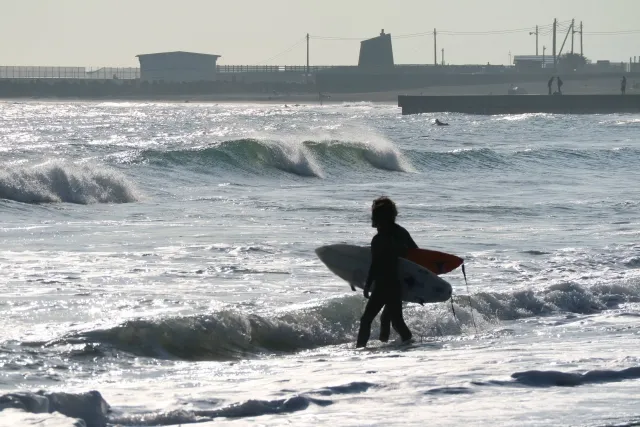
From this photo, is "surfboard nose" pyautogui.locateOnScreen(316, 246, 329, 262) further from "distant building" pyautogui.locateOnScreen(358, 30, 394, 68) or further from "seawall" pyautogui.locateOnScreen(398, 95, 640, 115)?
"distant building" pyautogui.locateOnScreen(358, 30, 394, 68)

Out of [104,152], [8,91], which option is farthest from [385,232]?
[8,91]

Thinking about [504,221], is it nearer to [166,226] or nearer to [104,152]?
[166,226]

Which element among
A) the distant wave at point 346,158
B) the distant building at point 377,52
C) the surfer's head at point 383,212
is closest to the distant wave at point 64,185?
the distant wave at point 346,158

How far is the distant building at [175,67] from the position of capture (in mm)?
189250

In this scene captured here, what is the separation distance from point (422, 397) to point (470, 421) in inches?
25.7

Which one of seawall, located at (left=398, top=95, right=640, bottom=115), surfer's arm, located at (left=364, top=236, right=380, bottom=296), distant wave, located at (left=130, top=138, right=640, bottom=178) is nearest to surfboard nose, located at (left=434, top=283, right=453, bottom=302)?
surfer's arm, located at (left=364, top=236, right=380, bottom=296)

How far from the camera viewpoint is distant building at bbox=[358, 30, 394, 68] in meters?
177

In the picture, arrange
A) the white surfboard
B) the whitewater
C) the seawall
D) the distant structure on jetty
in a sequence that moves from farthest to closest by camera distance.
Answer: the distant structure on jetty < the seawall < the white surfboard < the whitewater

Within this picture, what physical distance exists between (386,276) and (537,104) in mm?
85543

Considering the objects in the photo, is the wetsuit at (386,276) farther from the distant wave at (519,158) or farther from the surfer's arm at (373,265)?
the distant wave at (519,158)

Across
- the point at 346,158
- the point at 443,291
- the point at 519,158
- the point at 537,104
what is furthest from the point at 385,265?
the point at 537,104

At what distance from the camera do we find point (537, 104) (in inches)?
3625

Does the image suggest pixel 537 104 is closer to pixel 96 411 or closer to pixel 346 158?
pixel 346 158

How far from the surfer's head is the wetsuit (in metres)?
0.11
